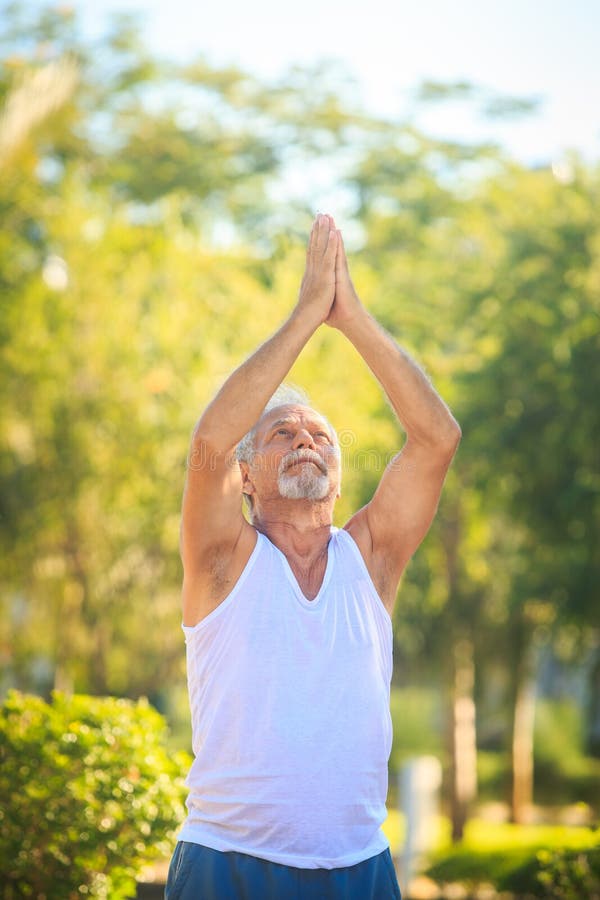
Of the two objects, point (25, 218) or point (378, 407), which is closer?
point (378, 407)

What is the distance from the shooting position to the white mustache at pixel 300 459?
330 cm

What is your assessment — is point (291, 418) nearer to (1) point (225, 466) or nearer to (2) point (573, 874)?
(1) point (225, 466)

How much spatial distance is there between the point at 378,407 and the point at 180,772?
7.59 meters

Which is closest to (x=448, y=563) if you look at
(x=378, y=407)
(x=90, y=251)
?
(x=378, y=407)

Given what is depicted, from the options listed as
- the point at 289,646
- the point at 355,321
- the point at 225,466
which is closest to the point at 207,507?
the point at 225,466

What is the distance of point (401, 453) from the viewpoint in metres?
3.41

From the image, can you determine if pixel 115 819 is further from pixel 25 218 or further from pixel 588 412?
pixel 25 218

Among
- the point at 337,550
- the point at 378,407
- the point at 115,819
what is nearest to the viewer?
the point at 337,550

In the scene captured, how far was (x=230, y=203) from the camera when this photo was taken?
55.7 ft

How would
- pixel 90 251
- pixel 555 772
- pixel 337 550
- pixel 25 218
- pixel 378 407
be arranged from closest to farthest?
pixel 337 550, pixel 90 251, pixel 378 407, pixel 25 218, pixel 555 772

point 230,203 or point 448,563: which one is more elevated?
point 230,203

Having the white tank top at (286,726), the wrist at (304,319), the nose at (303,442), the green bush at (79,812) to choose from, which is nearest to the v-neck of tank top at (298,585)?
the white tank top at (286,726)

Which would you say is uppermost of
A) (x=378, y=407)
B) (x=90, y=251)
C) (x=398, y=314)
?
(x=90, y=251)

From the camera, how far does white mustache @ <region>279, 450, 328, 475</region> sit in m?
3.30
